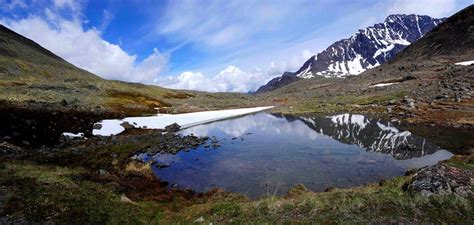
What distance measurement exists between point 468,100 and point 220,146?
2269 inches

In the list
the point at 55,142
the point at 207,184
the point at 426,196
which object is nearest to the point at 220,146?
the point at 207,184

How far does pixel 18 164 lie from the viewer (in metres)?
27.4

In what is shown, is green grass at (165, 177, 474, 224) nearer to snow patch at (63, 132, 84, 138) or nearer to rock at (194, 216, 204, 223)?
rock at (194, 216, 204, 223)

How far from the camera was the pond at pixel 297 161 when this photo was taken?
93.8 ft

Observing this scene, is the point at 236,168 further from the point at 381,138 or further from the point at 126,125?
the point at 126,125

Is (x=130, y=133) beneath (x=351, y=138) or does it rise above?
above

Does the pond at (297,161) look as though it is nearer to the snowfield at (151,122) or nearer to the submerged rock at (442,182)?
the submerged rock at (442,182)

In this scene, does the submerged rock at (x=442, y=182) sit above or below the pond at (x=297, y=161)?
above

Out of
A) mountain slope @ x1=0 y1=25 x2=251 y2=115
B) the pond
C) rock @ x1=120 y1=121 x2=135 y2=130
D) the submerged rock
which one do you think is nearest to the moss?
the pond

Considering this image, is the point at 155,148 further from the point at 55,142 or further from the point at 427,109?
the point at 427,109

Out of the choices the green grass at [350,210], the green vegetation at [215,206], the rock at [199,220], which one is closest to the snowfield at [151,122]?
the green vegetation at [215,206]

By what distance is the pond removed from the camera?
2859cm

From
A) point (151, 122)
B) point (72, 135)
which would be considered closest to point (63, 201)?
point (72, 135)

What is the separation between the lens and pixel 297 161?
1414 inches
